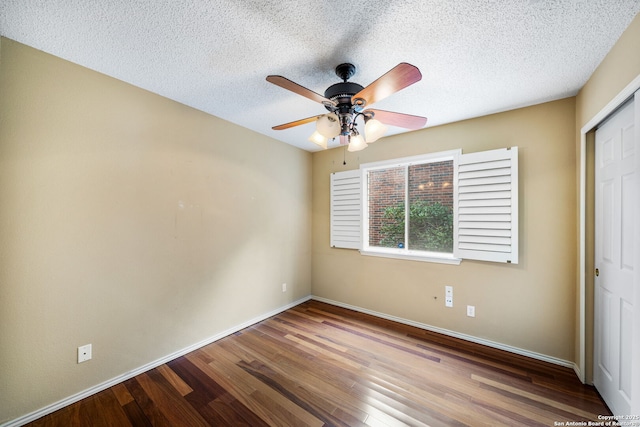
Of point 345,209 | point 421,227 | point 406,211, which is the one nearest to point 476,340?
point 421,227

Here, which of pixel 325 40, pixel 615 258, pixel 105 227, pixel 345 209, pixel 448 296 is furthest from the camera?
pixel 345 209

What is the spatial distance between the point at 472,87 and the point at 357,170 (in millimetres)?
1688

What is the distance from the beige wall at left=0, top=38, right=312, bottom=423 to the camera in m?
1.56

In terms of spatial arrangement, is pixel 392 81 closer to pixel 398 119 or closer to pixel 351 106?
pixel 351 106

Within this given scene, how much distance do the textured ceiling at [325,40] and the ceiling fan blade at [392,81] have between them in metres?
0.35

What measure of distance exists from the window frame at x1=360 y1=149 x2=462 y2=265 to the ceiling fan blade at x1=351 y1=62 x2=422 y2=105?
167cm

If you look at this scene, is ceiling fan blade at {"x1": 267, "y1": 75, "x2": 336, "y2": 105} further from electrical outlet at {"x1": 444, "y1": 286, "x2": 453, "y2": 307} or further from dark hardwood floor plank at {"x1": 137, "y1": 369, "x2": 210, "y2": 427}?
electrical outlet at {"x1": 444, "y1": 286, "x2": 453, "y2": 307}

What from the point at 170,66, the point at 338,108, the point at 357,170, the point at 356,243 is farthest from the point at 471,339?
the point at 170,66

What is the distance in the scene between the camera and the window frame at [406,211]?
2758 mm

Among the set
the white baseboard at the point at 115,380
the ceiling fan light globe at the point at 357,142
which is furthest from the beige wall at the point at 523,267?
the white baseboard at the point at 115,380

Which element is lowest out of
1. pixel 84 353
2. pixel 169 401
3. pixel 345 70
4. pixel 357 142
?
pixel 169 401

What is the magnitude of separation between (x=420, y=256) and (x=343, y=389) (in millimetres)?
1702

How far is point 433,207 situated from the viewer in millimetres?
2947

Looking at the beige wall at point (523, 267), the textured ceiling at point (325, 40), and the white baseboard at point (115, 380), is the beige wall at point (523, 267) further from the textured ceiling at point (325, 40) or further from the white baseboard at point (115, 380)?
the white baseboard at point (115, 380)
